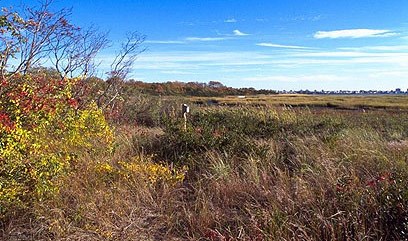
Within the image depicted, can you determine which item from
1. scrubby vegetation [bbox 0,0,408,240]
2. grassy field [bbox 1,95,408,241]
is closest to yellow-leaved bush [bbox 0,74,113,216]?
scrubby vegetation [bbox 0,0,408,240]

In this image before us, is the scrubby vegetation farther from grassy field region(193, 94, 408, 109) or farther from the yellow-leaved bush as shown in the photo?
grassy field region(193, 94, 408, 109)

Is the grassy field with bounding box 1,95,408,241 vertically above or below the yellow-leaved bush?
below

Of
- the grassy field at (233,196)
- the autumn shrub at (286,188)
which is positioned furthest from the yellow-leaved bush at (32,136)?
the autumn shrub at (286,188)

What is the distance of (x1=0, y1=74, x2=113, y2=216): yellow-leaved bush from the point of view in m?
4.26

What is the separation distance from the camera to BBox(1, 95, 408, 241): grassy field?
423 cm

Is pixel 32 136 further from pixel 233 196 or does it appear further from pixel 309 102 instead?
pixel 309 102

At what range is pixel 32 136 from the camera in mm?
4656

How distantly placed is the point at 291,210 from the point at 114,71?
9380mm

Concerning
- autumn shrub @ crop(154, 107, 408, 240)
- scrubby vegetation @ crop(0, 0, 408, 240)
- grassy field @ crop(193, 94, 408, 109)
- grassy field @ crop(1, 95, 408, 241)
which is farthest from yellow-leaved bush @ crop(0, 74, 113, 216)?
grassy field @ crop(193, 94, 408, 109)

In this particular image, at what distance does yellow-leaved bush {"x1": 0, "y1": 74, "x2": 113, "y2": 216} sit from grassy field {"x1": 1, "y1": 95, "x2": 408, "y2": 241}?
1.04 feet

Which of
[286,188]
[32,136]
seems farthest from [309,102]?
[32,136]

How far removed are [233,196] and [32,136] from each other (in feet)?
9.28

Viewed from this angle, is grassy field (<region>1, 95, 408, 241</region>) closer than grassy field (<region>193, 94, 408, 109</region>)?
Yes

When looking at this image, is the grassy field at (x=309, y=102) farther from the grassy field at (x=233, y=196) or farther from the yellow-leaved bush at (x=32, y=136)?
the yellow-leaved bush at (x=32, y=136)
